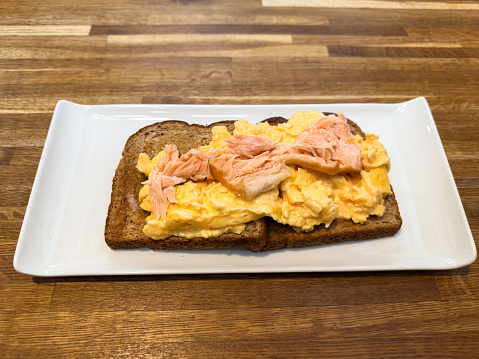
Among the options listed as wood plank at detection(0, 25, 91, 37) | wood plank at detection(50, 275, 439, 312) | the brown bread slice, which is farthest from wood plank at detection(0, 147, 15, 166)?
wood plank at detection(0, 25, 91, 37)

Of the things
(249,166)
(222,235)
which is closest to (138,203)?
(222,235)

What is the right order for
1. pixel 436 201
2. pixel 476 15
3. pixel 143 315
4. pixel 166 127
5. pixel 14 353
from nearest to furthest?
pixel 14 353
pixel 143 315
pixel 436 201
pixel 166 127
pixel 476 15

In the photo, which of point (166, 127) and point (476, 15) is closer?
point (166, 127)

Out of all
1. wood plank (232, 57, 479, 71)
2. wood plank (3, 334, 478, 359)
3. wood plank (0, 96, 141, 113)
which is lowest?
wood plank (3, 334, 478, 359)

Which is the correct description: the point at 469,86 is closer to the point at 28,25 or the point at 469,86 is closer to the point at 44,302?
the point at 44,302

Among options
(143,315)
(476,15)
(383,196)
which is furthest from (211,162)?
(476,15)

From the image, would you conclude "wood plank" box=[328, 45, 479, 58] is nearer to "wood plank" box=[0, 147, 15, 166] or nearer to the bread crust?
the bread crust

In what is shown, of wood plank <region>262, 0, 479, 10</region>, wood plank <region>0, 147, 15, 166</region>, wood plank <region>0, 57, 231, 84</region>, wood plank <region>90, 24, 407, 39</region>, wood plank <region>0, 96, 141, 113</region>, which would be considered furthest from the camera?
wood plank <region>262, 0, 479, 10</region>
